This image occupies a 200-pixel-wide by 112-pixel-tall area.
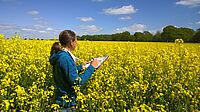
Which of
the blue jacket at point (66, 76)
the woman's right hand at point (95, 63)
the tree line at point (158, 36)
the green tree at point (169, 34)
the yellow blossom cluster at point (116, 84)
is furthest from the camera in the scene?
the tree line at point (158, 36)

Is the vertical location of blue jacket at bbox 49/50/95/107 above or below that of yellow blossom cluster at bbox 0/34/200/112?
above

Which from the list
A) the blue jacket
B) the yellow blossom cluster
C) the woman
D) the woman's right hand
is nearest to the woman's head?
the woman

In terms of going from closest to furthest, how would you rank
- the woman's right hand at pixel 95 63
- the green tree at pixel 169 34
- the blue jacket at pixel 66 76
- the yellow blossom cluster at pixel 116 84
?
the blue jacket at pixel 66 76 → the woman's right hand at pixel 95 63 → the yellow blossom cluster at pixel 116 84 → the green tree at pixel 169 34

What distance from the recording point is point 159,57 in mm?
8414

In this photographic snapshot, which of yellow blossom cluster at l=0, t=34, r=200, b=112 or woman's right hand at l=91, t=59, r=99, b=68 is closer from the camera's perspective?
woman's right hand at l=91, t=59, r=99, b=68

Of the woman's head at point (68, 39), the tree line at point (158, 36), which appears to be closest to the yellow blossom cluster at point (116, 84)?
the woman's head at point (68, 39)

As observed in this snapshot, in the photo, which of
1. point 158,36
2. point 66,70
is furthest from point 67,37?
point 158,36

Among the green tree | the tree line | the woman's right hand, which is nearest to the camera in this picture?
the woman's right hand

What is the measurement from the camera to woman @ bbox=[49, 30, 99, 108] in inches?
158

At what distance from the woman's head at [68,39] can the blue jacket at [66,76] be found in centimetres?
10

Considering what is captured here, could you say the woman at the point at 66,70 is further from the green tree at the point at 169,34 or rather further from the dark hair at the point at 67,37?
the green tree at the point at 169,34

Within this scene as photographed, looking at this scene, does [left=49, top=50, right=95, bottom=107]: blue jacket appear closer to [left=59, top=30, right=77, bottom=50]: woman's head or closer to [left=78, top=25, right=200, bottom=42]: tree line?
[left=59, top=30, right=77, bottom=50]: woman's head

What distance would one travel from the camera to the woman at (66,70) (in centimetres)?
402

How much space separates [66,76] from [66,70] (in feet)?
0.26
